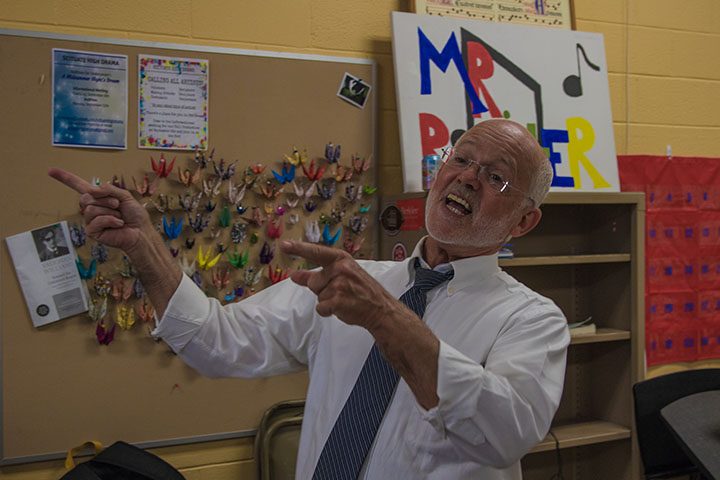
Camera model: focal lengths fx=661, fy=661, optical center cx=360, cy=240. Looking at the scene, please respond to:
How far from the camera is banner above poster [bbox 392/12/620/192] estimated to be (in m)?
2.38

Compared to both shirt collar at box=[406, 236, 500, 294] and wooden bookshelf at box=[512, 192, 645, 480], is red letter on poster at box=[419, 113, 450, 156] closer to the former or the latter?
wooden bookshelf at box=[512, 192, 645, 480]

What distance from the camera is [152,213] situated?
2.23 meters

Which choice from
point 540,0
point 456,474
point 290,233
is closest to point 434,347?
point 456,474

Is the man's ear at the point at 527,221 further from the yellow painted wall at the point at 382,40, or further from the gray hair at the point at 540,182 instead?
the yellow painted wall at the point at 382,40

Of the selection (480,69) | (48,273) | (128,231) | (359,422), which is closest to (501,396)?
(359,422)

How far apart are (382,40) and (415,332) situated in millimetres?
1747

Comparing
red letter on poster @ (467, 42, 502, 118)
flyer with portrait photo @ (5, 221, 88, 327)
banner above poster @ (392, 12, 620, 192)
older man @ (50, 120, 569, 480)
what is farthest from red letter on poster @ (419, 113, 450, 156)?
flyer with portrait photo @ (5, 221, 88, 327)

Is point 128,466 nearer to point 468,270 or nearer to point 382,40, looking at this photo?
point 468,270

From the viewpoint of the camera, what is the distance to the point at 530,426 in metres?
1.10

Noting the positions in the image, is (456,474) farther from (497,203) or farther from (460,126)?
(460,126)

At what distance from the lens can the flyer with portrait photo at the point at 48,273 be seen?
6.80ft

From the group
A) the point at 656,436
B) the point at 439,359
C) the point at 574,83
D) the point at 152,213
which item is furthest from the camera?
the point at 574,83

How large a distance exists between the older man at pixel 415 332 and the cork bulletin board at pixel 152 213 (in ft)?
2.64

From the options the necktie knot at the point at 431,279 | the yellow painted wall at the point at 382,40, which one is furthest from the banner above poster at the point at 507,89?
the necktie knot at the point at 431,279
